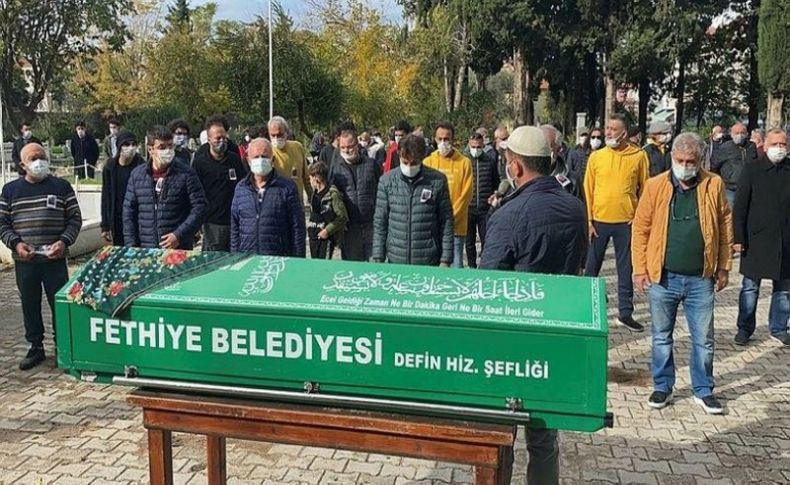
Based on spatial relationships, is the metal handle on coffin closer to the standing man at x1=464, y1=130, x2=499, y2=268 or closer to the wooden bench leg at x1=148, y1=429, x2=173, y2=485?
the wooden bench leg at x1=148, y1=429, x2=173, y2=485

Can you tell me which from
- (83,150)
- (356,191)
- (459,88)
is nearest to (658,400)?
(356,191)

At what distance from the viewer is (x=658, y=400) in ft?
17.8

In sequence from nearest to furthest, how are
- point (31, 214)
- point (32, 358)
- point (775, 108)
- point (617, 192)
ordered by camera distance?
point (31, 214)
point (32, 358)
point (617, 192)
point (775, 108)

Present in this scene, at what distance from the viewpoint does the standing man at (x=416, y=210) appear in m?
5.81

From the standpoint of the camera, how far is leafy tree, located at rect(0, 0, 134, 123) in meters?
29.6

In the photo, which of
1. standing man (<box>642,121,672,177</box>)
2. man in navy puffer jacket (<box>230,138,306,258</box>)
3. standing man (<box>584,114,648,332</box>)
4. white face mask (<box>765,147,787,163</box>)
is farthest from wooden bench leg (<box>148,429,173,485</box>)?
standing man (<box>642,121,672,177</box>)

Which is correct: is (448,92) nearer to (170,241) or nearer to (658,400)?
(170,241)

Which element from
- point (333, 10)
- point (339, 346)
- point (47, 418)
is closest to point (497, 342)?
point (339, 346)

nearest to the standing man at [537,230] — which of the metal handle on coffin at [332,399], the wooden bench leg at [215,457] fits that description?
the metal handle on coffin at [332,399]

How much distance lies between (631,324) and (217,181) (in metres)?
4.04

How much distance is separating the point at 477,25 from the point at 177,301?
30584 mm

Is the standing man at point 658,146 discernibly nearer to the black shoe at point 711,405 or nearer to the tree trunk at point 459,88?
A: the black shoe at point 711,405

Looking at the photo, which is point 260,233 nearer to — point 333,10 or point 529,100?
point 529,100

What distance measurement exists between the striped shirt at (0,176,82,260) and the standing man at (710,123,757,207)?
9194mm
